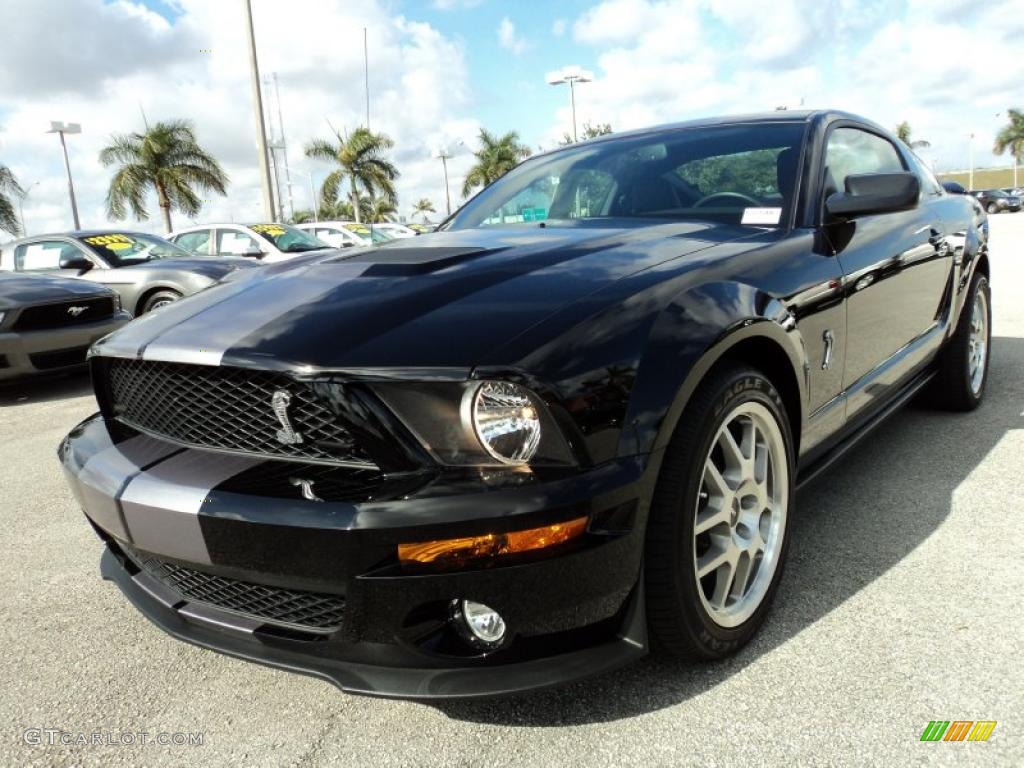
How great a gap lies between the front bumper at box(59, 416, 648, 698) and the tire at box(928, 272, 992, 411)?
281 centimetres

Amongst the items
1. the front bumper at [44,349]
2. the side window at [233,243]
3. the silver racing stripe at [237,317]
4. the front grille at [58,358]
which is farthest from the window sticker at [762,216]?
the side window at [233,243]

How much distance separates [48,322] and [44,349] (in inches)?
10.3

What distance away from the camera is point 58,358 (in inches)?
232

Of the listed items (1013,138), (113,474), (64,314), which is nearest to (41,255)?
(64,314)

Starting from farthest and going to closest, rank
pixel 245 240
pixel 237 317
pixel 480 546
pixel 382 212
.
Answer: pixel 382 212, pixel 245 240, pixel 237 317, pixel 480 546

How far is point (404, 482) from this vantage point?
1.46 metres

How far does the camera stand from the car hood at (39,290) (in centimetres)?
572

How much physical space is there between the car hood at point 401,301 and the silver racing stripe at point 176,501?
219 millimetres

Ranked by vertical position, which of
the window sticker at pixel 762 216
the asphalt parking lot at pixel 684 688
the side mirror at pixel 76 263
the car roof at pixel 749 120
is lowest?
the asphalt parking lot at pixel 684 688

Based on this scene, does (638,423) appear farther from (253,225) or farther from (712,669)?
(253,225)

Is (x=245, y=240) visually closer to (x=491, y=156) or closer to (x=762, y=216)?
(x=762, y=216)

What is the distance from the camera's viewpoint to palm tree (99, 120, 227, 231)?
25.8 metres

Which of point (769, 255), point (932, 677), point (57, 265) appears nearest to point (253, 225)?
point (57, 265)

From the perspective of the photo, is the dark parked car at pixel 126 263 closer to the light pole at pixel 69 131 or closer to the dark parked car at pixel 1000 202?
the light pole at pixel 69 131
